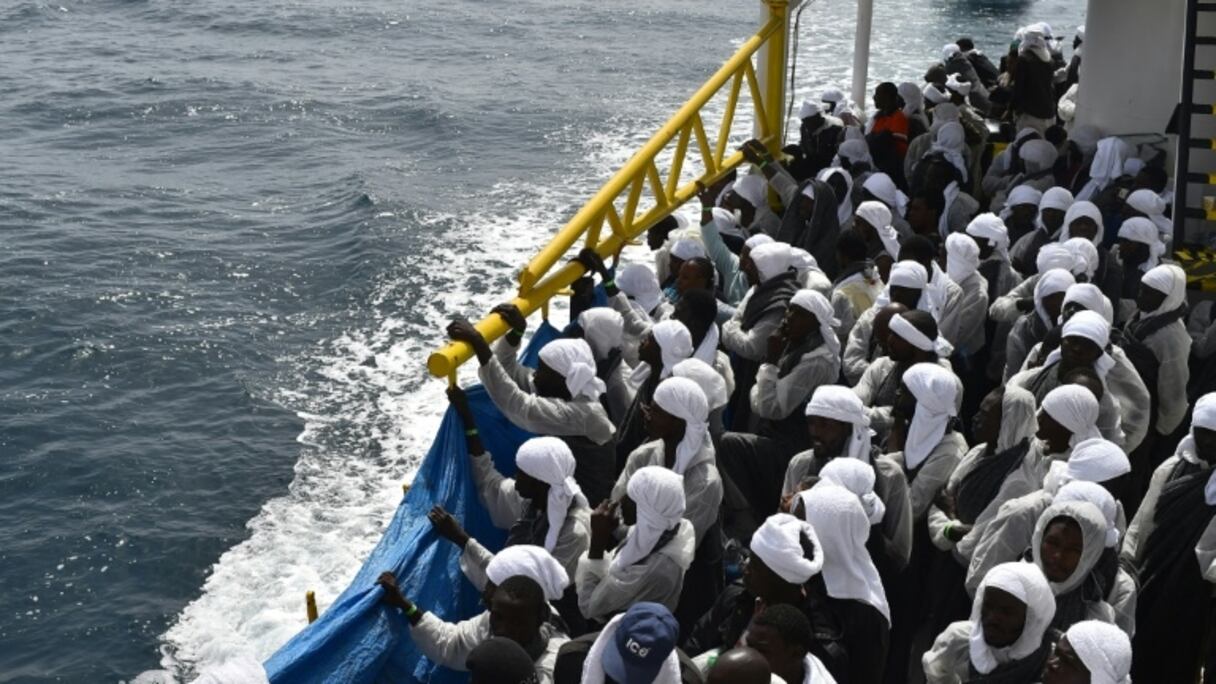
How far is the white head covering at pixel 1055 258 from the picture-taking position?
754 cm

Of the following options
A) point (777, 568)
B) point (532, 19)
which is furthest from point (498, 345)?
point (532, 19)

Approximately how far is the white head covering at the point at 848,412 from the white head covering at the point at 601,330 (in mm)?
1348

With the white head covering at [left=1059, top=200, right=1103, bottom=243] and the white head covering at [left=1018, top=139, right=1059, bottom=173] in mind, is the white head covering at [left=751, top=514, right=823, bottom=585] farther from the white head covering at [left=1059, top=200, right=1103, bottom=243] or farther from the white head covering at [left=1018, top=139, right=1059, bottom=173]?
the white head covering at [left=1018, top=139, right=1059, bottom=173]

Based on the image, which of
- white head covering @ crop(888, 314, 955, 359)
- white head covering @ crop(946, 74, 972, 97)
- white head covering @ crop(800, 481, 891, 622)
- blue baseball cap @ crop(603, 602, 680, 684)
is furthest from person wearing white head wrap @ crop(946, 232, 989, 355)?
white head covering @ crop(946, 74, 972, 97)

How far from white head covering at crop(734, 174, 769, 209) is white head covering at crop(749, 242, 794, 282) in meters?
2.29

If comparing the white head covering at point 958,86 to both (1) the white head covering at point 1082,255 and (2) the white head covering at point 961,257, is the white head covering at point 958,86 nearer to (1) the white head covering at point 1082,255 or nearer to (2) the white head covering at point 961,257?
(1) the white head covering at point 1082,255

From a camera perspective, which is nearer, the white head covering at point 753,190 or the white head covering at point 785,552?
the white head covering at point 785,552

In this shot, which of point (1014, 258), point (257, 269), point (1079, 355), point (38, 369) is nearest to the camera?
point (1079, 355)

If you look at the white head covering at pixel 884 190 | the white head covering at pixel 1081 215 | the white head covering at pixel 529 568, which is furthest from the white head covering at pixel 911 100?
the white head covering at pixel 529 568

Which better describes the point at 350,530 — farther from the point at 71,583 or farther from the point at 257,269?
the point at 257,269

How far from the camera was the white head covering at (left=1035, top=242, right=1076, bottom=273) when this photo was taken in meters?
7.54

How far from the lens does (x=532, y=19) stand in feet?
97.9

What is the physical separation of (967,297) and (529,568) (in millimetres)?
3945

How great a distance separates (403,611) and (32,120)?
17.4 metres
